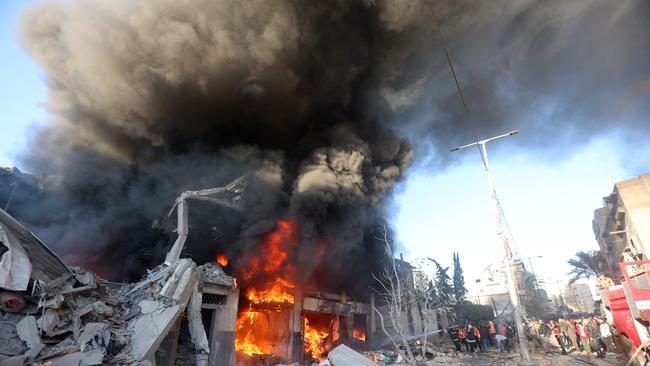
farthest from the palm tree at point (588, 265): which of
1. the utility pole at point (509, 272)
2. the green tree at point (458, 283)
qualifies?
the utility pole at point (509, 272)

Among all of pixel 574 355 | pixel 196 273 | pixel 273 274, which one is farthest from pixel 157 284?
pixel 574 355

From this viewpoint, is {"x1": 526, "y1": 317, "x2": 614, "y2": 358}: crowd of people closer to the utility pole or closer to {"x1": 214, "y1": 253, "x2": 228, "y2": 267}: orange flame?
the utility pole

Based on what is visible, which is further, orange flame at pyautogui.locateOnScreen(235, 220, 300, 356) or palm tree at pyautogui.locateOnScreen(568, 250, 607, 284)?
palm tree at pyautogui.locateOnScreen(568, 250, 607, 284)

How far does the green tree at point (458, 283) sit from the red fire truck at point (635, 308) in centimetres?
2603

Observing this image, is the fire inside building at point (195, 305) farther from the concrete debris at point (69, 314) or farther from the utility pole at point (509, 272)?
the utility pole at point (509, 272)

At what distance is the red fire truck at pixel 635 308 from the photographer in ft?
25.8

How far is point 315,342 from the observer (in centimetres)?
2094

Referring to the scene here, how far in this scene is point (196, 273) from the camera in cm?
1157

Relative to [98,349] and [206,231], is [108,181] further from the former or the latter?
[98,349]

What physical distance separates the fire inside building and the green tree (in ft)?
35.4

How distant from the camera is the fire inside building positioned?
7.37m

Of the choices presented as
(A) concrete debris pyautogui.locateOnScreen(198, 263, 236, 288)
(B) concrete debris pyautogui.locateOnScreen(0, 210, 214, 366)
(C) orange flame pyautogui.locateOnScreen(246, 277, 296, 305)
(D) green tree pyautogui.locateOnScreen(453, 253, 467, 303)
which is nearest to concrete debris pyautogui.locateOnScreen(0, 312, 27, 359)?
(B) concrete debris pyautogui.locateOnScreen(0, 210, 214, 366)

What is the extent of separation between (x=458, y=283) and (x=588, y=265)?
1215cm

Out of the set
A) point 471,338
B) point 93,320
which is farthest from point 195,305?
point 471,338
